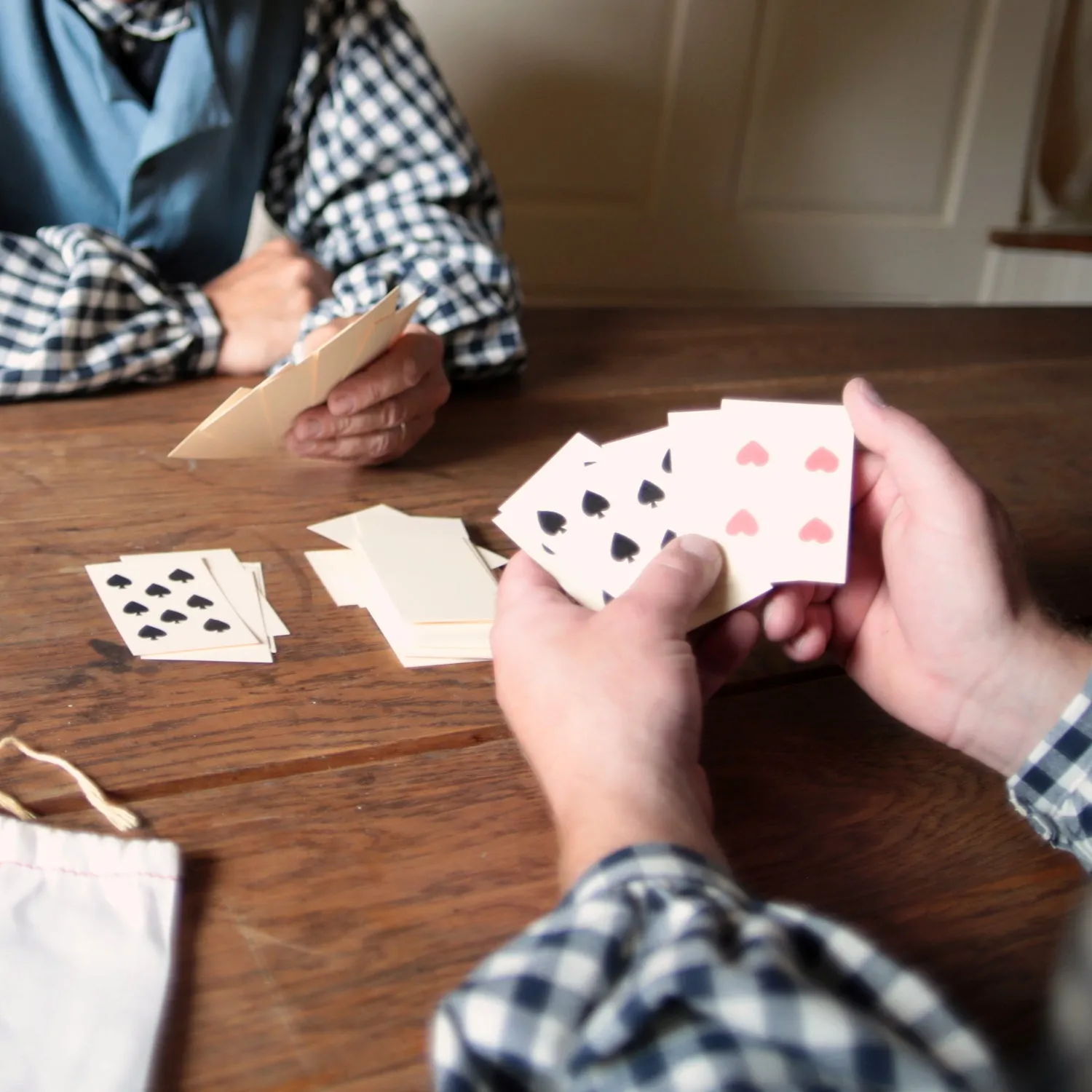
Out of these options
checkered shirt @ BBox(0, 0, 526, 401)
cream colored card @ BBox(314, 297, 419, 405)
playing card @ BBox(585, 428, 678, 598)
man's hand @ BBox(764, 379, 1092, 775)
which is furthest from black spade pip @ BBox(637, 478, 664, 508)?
checkered shirt @ BBox(0, 0, 526, 401)

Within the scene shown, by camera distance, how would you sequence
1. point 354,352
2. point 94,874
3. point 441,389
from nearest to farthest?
point 94,874 → point 354,352 → point 441,389

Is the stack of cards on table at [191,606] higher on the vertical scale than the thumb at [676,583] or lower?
lower

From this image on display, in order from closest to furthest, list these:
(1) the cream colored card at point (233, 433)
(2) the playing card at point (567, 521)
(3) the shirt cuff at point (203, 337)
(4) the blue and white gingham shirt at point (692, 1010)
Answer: (4) the blue and white gingham shirt at point (692, 1010) → (2) the playing card at point (567, 521) → (1) the cream colored card at point (233, 433) → (3) the shirt cuff at point (203, 337)

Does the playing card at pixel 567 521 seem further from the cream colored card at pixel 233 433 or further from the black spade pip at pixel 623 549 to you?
the cream colored card at pixel 233 433

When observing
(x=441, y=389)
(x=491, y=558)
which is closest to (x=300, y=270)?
(x=441, y=389)

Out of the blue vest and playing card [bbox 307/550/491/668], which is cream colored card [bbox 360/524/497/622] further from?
the blue vest

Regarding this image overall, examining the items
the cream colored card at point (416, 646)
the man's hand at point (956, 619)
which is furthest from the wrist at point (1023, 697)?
the cream colored card at point (416, 646)

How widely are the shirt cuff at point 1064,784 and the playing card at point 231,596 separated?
497 mm

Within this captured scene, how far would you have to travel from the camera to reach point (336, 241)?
4.77 feet

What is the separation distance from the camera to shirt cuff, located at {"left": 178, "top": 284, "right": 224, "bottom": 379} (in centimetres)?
129

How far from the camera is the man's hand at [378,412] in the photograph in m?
1.06

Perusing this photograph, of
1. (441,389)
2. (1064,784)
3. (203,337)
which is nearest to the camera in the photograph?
(1064,784)

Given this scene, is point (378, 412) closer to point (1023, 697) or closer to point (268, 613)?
point (268, 613)

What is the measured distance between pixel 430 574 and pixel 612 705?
1.07 ft
